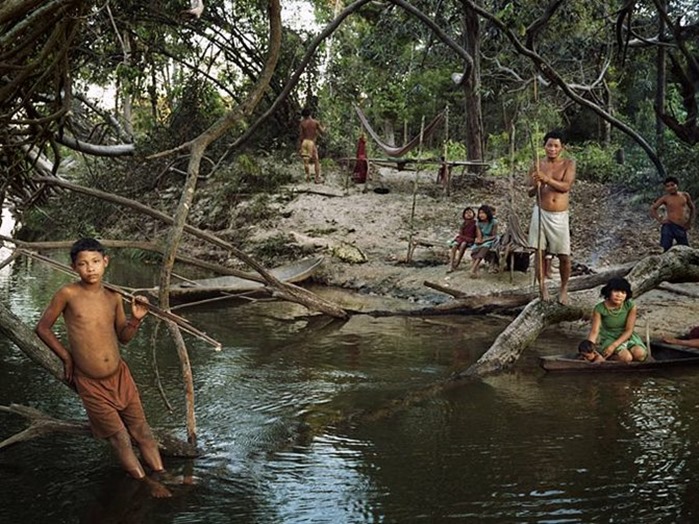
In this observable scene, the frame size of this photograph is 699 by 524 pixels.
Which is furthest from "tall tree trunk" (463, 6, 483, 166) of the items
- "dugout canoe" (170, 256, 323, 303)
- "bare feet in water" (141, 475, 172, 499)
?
"bare feet in water" (141, 475, 172, 499)

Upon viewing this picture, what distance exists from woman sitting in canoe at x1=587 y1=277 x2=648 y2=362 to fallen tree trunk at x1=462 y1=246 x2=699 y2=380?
0.44 m

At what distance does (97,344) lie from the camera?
3.31 meters

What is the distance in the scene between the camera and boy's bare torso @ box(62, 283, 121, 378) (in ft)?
10.8

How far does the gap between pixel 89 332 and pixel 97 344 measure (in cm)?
7

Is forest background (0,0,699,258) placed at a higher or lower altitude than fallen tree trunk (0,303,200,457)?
higher

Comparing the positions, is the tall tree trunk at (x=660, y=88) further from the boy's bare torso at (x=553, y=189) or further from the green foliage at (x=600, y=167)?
the boy's bare torso at (x=553, y=189)

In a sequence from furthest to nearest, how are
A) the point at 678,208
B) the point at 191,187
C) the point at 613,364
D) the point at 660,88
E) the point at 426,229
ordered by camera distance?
the point at 426,229 < the point at 660,88 < the point at 678,208 < the point at 613,364 < the point at 191,187

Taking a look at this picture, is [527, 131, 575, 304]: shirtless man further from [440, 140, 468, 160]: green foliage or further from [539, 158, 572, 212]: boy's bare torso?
[440, 140, 468, 160]: green foliage

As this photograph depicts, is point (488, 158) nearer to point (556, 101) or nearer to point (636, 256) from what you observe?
point (556, 101)

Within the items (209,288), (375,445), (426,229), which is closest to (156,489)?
(375,445)

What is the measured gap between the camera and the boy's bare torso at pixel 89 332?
3.29m

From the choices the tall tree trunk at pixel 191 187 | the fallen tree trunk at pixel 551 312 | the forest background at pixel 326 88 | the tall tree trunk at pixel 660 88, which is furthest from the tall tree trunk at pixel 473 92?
the tall tree trunk at pixel 191 187

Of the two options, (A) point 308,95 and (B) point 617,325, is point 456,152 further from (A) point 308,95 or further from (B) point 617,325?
(B) point 617,325

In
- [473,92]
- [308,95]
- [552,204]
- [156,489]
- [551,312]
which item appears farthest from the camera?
[308,95]
